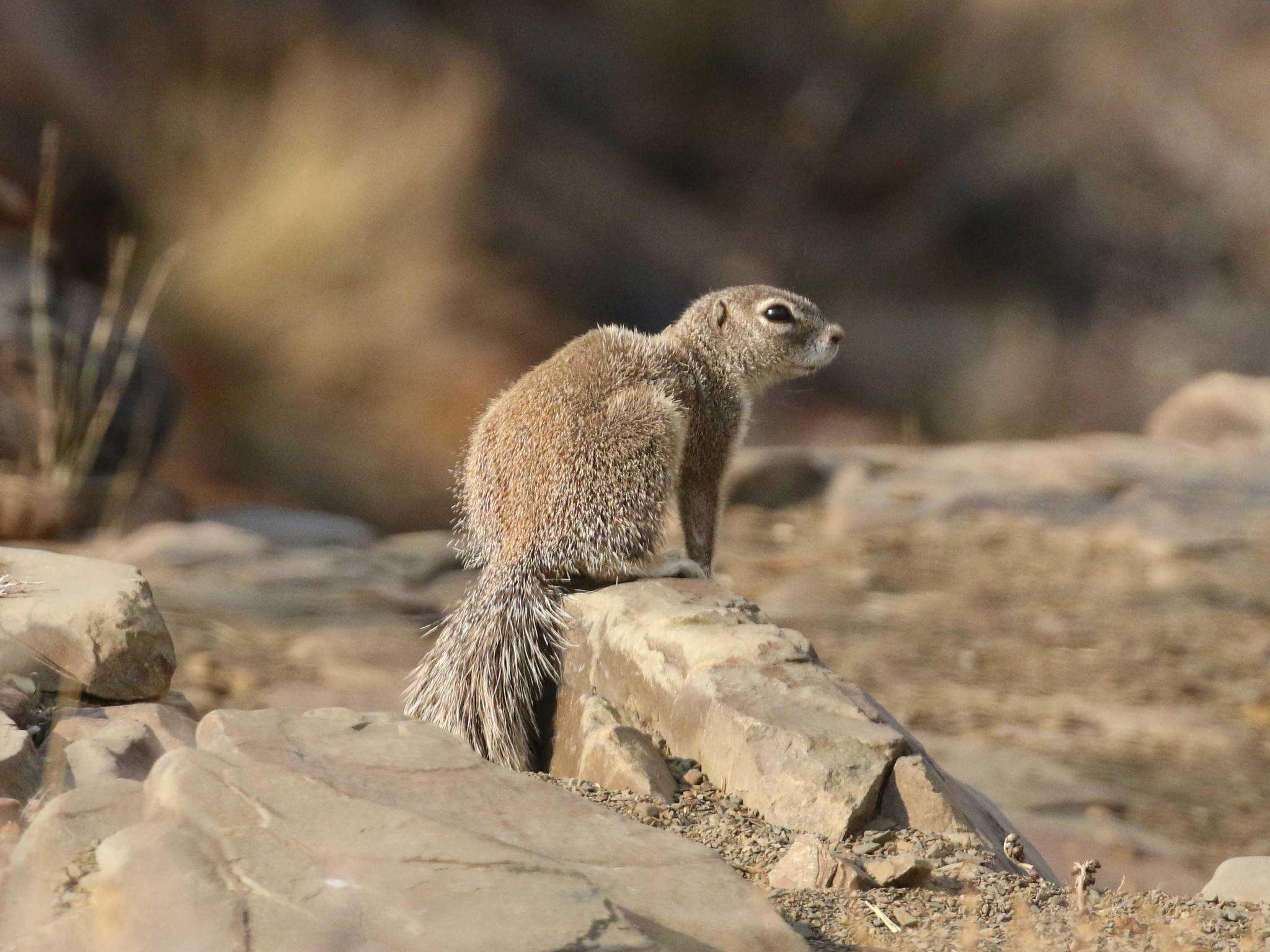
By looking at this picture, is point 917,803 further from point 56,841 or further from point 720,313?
point 720,313

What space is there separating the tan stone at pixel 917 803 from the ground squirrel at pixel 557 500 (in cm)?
116

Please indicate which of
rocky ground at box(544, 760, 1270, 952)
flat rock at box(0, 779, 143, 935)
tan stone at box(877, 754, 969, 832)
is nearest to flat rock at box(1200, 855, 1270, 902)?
rocky ground at box(544, 760, 1270, 952)

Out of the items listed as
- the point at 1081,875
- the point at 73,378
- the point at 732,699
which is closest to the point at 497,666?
the point at 732,699

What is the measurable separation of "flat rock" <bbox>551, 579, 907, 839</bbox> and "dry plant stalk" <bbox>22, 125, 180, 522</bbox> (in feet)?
16.7

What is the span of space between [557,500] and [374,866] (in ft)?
7.52

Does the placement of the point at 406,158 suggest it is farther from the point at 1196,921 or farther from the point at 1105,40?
the point at 1196,921

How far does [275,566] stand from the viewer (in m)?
8.20

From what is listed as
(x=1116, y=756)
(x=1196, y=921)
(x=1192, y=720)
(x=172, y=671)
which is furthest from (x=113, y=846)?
(x=1192, y=720)

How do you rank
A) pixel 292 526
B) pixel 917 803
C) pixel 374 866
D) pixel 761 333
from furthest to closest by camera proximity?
pixel 292 526 < pixel 761 333 < pixel 917 803 < pixel 374 866

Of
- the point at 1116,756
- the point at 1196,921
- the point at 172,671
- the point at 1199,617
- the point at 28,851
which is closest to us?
the point at 28,851

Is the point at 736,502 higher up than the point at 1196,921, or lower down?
higher up

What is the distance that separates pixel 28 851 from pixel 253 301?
8532mm

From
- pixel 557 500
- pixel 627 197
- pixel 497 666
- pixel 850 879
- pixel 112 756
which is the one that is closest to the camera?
pixel 850 879

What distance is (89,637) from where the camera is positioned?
3.98 meters
